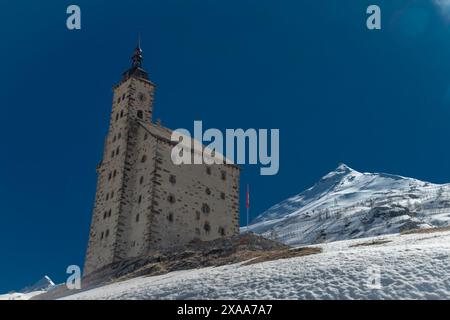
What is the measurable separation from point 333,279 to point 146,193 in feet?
97.9

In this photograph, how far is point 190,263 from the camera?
3391cm

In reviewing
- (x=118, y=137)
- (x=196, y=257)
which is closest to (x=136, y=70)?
(x=118, y=137)

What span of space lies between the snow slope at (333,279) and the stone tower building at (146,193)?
21.4 metres

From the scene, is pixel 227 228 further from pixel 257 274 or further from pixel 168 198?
pixel 257 274

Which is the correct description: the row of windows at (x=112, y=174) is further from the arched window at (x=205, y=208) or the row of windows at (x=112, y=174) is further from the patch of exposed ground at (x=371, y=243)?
the patch of exposed ground at (x=371, y=243)

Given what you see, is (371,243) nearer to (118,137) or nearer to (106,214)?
(106,214)

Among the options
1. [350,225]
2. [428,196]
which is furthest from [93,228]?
[428,196]

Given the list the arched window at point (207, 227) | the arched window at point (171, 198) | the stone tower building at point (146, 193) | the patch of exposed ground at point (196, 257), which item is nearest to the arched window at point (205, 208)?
the stone tower building at point (146, 193)

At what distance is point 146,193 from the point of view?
4794 centimetres

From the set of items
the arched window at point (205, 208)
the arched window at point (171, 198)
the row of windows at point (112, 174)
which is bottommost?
the arched window at point (205, 208)

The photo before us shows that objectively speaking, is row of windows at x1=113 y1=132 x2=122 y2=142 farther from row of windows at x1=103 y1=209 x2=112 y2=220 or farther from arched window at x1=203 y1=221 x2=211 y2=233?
arched window at x1=203 y1=221 x2=211 y2=233

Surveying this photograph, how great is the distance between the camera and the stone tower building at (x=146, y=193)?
47125mm

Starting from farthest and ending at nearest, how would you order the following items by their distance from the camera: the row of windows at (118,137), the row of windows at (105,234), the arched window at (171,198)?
the row of windows at (118,137) < the row of windows at (105,234) < the arched window at (171,198)
